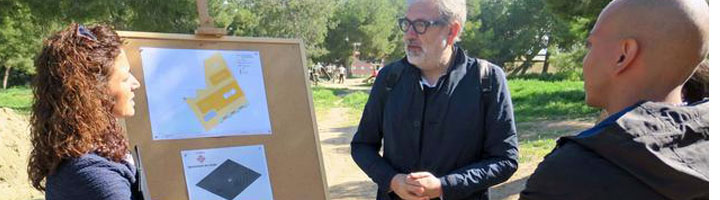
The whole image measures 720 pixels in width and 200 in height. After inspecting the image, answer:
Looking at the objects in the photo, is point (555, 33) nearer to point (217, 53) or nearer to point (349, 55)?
point (349, 55)

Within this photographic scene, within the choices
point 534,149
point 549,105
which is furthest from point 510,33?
point 534,149

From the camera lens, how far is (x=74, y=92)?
196 cm

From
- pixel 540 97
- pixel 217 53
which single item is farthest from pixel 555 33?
pixel 217 53

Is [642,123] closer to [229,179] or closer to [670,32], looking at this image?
[670,32]

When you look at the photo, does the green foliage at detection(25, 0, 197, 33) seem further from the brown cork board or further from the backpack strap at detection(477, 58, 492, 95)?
the backpack strap at detection(477, 58, 492, 95)

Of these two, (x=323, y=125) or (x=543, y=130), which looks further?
(x=323, y=125)

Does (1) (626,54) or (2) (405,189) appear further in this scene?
(2) (405,189)

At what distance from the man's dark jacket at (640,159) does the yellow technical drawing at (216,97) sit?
202 cm

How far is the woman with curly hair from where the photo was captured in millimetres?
1924

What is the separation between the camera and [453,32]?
2.72 metres

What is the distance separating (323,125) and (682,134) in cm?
1662

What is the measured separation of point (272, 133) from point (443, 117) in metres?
1.01

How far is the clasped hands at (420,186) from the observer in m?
2.47

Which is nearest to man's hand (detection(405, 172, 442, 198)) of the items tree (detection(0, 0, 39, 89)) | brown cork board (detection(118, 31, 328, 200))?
brown cork board (detection(118, 31, 328, 200))
